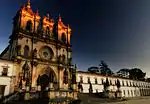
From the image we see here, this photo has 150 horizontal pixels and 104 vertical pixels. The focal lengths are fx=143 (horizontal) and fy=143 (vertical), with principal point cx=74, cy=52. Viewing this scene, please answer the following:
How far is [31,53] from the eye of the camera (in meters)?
28.5

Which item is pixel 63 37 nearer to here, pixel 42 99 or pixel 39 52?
pixel 39 52

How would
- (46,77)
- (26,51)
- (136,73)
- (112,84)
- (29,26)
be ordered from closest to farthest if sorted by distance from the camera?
(26,51), (46,77), (29,26), (112,84), (136,73)

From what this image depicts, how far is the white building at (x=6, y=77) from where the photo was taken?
23550mm

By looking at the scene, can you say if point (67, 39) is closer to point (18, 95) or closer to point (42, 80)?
point (42, 80)

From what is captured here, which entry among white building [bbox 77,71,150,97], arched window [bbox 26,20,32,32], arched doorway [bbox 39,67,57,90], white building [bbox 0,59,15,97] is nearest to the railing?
white building [bbox 0,59,15,97]

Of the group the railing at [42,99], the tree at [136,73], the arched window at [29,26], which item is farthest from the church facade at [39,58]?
the tree at [136,73]

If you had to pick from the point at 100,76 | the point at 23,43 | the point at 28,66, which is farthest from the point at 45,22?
the point at 100,76

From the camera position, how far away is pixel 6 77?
24047mm

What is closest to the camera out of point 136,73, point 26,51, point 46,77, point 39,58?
point 26,51

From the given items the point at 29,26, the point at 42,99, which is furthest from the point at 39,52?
the point at 42,99

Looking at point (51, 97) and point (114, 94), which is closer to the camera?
point (51, 97)

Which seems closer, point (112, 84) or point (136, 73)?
point (112, 84)

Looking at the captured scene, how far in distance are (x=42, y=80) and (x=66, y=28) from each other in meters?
15.8

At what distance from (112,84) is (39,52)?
26695 millimetres
